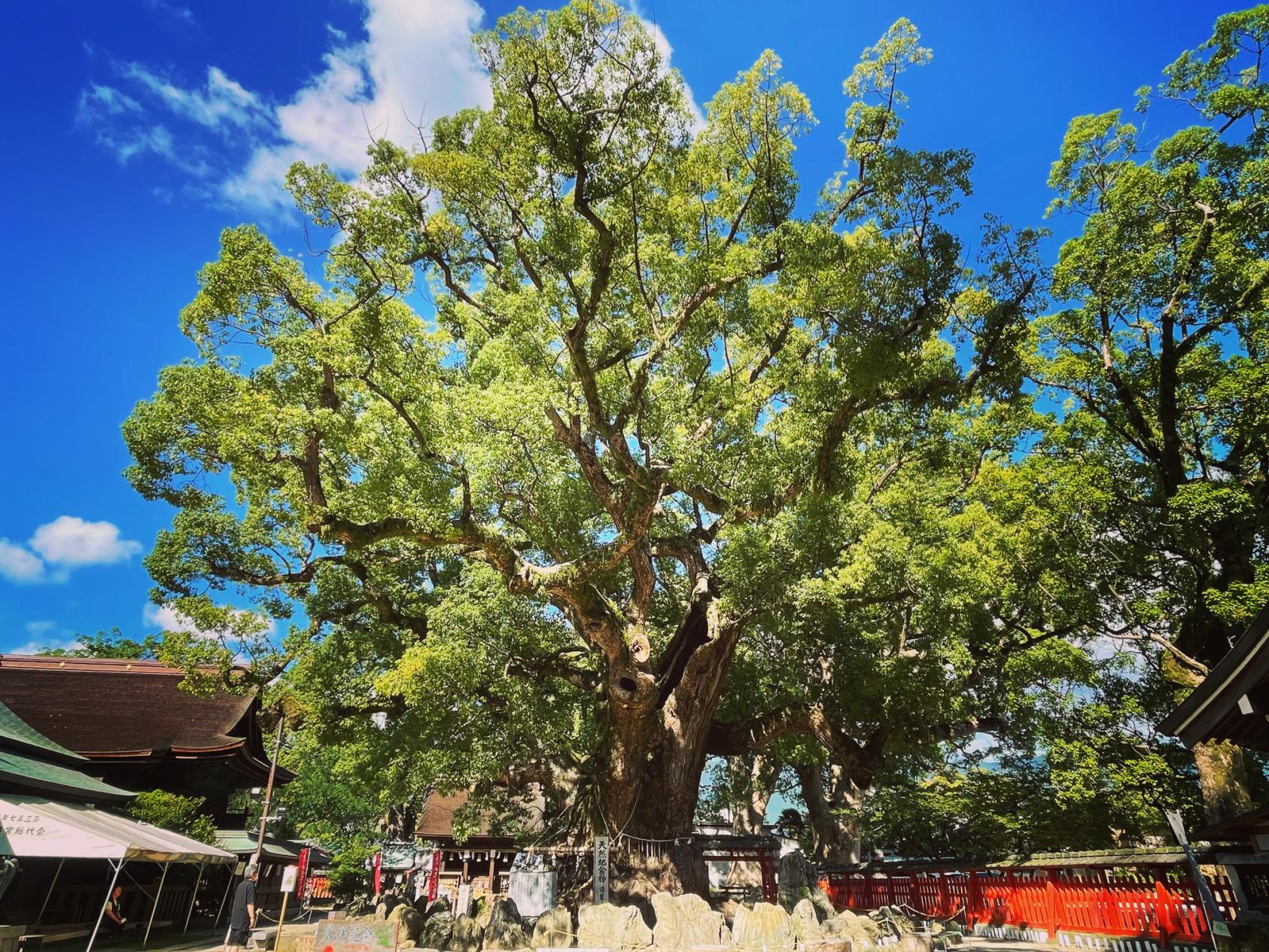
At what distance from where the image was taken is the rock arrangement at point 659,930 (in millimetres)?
8148

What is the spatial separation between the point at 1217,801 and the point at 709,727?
8171mm

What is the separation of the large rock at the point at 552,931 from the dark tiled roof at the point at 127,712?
7802 millimetres

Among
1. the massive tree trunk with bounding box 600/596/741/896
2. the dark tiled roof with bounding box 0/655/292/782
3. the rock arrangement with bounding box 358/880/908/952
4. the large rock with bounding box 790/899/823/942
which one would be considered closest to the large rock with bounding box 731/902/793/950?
the rock arrangement with bounding box 358/880/908/952

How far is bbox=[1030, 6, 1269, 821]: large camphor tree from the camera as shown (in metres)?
10.1

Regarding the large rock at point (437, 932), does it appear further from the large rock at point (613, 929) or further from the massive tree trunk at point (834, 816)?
the massive tree trunk at point (834, 816)

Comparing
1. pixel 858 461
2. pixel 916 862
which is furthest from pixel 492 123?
pixel 916 862

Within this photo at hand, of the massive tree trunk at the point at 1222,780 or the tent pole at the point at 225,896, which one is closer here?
the massive tree trunk at the point at 1222,780

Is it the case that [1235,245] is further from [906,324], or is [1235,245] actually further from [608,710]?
[608,710]

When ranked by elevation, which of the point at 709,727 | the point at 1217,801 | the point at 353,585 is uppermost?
the point at 353,585

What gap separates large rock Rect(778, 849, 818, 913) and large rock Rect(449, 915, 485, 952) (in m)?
7.18

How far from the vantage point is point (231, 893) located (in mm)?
15438

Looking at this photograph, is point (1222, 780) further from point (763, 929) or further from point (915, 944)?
point (763, 929)

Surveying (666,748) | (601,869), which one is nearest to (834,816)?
(666,748)

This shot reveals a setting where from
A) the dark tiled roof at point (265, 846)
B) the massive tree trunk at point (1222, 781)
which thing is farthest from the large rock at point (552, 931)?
the massive tree trunk at point (1222, 781)
